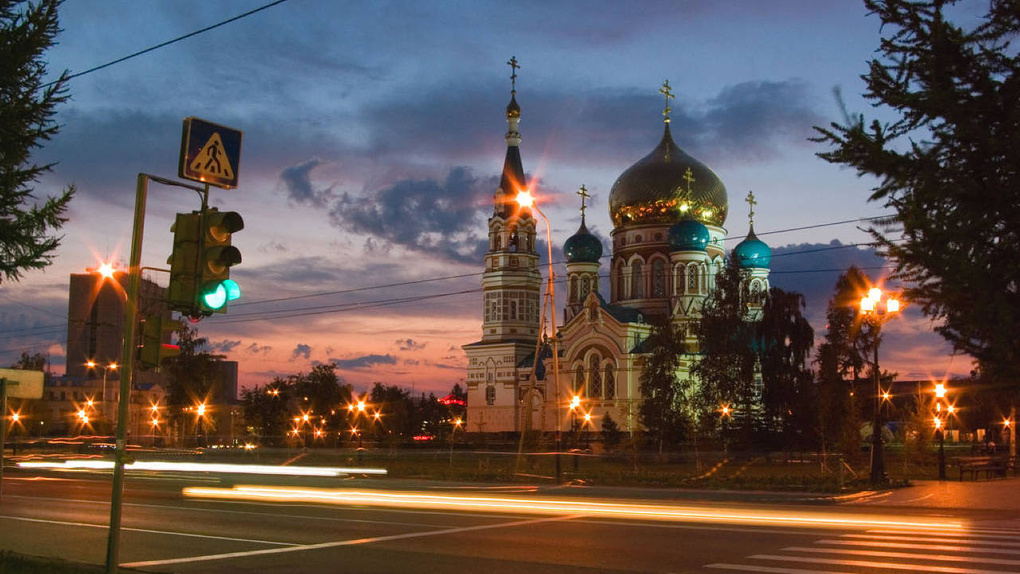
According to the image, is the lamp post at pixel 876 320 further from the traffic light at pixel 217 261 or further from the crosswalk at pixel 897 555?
the traffic light at pixel 217 261

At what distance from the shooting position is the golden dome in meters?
78.7

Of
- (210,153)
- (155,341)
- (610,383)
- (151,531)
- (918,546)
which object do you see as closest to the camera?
(155,341)

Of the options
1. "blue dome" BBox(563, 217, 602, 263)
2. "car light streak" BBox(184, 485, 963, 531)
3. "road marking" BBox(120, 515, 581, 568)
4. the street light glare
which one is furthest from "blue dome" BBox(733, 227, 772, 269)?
"road marking" BBox(120, 515, 581, 568)

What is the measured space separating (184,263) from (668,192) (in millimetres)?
71651

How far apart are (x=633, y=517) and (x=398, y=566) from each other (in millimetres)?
7124

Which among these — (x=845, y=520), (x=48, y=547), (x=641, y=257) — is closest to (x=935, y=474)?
(x=845, y=520)

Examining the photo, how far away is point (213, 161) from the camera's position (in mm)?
9859

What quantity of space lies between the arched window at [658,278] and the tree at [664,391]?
2282cm

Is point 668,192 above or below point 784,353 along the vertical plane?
above

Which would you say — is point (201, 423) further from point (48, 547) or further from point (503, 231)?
point (48, 547)

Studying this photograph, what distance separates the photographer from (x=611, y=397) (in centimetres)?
7212

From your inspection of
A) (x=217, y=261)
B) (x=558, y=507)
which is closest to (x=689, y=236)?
(x=558, y=507)

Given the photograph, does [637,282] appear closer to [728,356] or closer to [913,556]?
[728,356]

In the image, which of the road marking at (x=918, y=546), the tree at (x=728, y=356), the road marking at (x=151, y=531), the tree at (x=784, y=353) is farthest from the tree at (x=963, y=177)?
the tree at (x=784, y=353)
